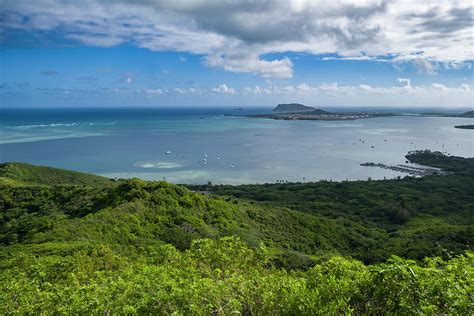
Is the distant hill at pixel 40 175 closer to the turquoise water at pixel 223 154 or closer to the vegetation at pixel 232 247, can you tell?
the vegetation at pixel 232 247

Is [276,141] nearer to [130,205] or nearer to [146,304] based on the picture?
[130,205]

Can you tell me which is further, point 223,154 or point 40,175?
point 223,154

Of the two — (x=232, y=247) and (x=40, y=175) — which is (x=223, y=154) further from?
(x=232, y=247)

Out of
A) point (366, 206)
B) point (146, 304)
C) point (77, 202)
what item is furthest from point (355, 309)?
point (366, 206)

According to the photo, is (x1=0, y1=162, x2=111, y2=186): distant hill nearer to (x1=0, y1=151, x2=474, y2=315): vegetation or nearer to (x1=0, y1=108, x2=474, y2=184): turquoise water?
(x1=0, y1=151, x2=474, y2=315): vegetation

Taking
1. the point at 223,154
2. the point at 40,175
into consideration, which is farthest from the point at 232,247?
the point at 223,154

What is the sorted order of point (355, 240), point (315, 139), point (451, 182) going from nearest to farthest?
point (355, 240) < point (451, 182) < point (315, 139)
